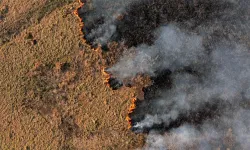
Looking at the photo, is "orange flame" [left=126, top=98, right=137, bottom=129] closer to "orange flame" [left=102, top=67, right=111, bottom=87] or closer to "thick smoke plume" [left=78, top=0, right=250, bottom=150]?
"thick smoke plume" [left=78, top=0, right=250, bottom=150]

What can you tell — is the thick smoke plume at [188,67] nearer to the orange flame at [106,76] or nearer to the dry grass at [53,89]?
the orange flame at [106,76]

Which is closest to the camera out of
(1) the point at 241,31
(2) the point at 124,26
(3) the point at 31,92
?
(1) the point at 241,31

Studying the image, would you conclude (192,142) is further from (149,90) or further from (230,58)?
(230,58)

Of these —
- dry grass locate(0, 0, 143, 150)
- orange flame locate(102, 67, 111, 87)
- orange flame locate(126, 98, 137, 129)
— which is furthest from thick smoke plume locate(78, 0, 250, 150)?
dry grass locate(0, 0, 143, 150)

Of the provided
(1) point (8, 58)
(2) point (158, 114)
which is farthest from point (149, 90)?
(1) point (8, 58)

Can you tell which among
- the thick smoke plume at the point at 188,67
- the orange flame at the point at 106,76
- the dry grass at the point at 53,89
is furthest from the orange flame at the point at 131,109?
the orange flame at the point at 106,76

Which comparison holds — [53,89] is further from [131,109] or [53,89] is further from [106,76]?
[131,109]

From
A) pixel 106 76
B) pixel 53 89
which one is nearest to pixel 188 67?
pixel 106 76
